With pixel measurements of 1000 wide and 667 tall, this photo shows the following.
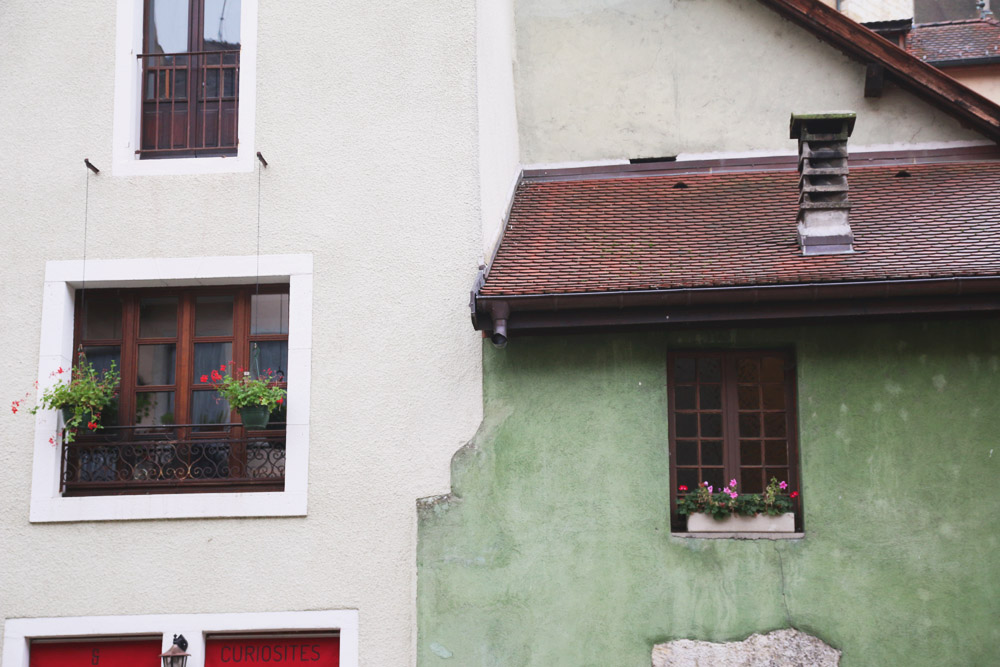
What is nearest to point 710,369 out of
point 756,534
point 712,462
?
point 712,462

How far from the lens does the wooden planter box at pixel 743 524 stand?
8.39 metres

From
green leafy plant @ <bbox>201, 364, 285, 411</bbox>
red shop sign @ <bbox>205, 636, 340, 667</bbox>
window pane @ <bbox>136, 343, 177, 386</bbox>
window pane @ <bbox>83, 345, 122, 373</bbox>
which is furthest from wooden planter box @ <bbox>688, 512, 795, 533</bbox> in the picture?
window pane @ <bbox>83, 345, 122, 373</bbox>

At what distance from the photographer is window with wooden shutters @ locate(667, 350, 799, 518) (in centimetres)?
870

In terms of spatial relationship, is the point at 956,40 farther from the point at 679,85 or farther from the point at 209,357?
the point at 209,357

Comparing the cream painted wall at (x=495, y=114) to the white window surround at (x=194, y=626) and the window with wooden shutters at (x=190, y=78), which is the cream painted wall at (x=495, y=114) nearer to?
the window with wooden shutters at (x=190, y=78)

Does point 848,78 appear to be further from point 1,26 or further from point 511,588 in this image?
point 1,26

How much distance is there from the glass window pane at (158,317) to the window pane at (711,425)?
427cm

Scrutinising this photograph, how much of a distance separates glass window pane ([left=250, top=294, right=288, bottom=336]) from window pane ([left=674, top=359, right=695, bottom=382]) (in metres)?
3.11

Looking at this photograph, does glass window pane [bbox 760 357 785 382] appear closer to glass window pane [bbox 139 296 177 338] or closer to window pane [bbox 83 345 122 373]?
glass window pane [bbox 139 296 177 338]

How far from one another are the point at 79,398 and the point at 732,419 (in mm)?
4947

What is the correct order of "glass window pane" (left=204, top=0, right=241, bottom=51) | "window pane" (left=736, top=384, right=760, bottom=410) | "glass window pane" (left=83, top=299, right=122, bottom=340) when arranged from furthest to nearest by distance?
"glass window pane" (left=204, top=0, right=241, bottom=51), "glass window pane" (left=83, top=299, right=122, bottom=340), "window pane" (left=736, top=384, right=760, bottom=410)

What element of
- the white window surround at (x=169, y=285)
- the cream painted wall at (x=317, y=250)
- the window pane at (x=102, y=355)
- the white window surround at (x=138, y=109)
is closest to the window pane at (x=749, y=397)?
the cream painted wall at (x=317, y=250)

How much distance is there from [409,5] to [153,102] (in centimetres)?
229

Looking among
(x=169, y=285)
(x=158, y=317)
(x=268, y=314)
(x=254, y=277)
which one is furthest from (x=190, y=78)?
(x=268, y=314)
